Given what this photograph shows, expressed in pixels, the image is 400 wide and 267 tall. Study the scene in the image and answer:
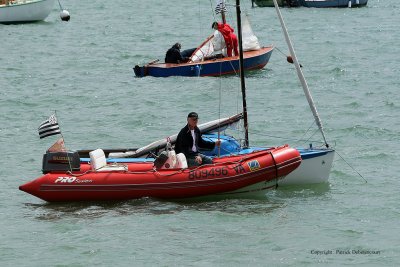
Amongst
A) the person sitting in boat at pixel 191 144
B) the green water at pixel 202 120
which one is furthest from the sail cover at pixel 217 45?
the person sitting in boat at pixel 191 144

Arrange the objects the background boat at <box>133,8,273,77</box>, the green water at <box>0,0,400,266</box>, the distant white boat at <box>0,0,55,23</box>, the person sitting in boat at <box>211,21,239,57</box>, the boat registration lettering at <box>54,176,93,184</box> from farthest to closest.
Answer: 1. the distant white boat at <box>0,0,55,23</box>
2. the background boat at <box>133,8,273,77</box>
3. the person sitting in boat at <box>211,21,239,57</box>
4. the boat registration lettering at <box>54,176,93,184</box>
5. the green water at <box>0,0,400,266</box>

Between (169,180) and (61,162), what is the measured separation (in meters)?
2.07

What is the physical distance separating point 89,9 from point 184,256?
170 ft

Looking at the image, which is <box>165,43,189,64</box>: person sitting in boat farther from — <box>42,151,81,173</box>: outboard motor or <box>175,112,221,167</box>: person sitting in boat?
<box>42,151,81,173</box>: outboard motor

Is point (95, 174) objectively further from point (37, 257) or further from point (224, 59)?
point (224, 59)

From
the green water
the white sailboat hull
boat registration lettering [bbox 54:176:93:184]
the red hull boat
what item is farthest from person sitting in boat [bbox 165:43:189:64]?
boat registration lettering [bbox 54:176:93:184]

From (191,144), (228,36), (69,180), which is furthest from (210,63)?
(69,180)

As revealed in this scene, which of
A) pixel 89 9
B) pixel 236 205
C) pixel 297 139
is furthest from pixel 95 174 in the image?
pixel 89 9

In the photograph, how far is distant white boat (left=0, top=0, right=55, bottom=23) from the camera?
187ft

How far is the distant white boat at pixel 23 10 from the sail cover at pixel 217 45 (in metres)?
22.6

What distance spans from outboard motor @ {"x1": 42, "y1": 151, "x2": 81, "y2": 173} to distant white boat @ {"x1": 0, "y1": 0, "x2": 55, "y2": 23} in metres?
37.3

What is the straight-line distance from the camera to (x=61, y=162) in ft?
67.5

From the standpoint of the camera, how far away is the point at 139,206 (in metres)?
20.2

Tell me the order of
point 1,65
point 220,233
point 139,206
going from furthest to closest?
1. point 1,65
2. point 139,206
3. point 220,233
